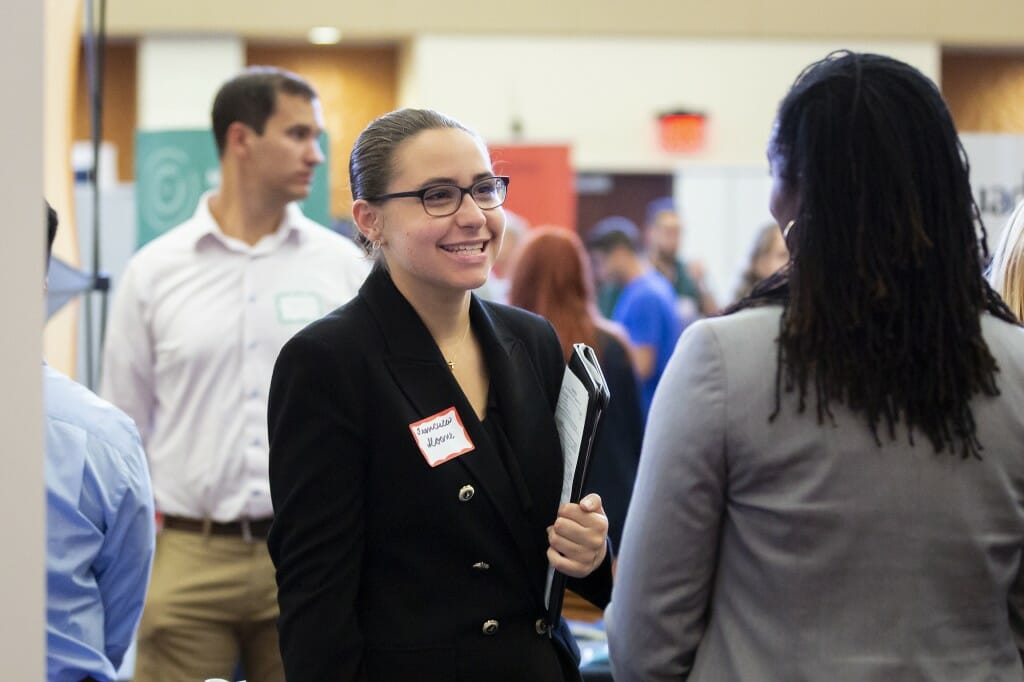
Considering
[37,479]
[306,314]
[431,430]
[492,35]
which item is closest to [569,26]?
[492,35]

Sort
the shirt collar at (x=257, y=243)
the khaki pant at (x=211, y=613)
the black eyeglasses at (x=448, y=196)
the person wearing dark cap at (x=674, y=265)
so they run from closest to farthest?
the black eyeglasses at (x=448, y=196), the khaki pant at (x=211, y=613), the shirt collar at (x=257, y=243), the person wearing dark cap at (x=674, y=265)

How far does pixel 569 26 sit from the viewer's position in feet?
27.3

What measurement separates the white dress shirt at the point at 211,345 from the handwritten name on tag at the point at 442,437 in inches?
47.1

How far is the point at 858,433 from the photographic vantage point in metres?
1.44

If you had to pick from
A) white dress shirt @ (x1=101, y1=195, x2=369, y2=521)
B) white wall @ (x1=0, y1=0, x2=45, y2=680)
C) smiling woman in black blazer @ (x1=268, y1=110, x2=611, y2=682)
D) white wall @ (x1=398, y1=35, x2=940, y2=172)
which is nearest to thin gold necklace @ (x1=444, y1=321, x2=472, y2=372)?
Result: smiling woman in black blazer @ (x1=268, y1=110, x2=611, y2=682)

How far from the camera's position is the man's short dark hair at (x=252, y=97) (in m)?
3.06

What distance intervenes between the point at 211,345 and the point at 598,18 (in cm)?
591

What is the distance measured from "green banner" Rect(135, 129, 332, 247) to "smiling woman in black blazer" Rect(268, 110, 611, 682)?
2.12 m

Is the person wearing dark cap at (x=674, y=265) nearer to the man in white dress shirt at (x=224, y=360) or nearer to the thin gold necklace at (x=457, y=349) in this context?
the man in white dress shirt at (x=224, y=360)

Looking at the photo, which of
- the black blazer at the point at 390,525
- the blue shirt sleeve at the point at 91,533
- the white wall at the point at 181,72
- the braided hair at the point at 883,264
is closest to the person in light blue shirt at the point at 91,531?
the blue shirt sleeve at the point at 91,533

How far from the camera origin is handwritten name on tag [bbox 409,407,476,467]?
5.44 feet

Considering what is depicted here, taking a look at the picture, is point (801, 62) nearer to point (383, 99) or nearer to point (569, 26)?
point (569, 26)

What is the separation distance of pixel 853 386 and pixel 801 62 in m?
9.36

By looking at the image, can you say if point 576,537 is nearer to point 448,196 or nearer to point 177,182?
point 448,196
